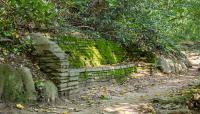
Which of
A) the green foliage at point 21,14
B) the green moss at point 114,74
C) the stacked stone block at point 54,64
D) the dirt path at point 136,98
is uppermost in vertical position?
the green foliage at point 21,14

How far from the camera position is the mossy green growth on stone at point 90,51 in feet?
33.3

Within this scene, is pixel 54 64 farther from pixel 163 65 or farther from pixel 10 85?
pixel 163 65

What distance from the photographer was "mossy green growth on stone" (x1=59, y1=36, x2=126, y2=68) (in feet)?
33.3

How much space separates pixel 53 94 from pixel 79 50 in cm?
341

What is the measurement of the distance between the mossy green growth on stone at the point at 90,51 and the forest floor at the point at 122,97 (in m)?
0.83

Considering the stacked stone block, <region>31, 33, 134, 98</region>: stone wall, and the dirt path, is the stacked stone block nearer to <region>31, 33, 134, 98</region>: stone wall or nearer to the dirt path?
<region>31, 33, 134, 98</region>: stone wall

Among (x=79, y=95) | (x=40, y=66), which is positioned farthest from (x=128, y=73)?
(x=40, y=66)

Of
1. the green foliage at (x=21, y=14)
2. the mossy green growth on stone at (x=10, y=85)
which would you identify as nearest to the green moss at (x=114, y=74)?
the green foliage at (x=21, y=14)

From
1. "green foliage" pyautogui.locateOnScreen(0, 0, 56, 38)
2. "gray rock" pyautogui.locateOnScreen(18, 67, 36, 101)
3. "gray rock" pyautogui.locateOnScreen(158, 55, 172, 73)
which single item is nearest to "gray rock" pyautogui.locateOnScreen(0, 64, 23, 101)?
"gray rock" pyautogui.locateOnScreen(18, 67, 36, 101)

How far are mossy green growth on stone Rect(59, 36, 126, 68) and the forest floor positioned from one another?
0.83 m

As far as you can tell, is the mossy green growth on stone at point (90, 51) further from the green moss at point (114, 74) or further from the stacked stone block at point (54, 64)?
the stacked stone block at point (54, 64)

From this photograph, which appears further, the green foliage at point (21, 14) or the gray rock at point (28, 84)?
the green foliage at point (21, 14)

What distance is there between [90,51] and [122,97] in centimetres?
274

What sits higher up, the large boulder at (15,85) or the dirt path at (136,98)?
the large boulder at (15,85)
